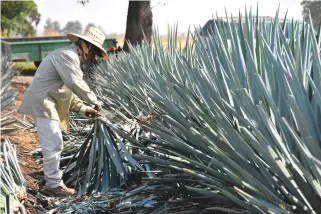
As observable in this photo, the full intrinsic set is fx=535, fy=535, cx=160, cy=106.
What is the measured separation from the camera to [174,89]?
331cm

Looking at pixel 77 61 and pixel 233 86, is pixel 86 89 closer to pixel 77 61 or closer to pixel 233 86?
pixel 77 61

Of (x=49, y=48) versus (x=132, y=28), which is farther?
(x=49, y=48)

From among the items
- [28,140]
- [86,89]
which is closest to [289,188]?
[86,89]

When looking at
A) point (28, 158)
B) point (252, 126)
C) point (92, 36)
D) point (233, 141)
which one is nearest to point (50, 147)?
point (28, 158)

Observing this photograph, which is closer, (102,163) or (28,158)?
→ (102,163)

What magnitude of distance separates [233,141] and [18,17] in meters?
41.7

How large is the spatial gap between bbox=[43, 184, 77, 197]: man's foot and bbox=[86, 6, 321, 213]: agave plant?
1.29 meters

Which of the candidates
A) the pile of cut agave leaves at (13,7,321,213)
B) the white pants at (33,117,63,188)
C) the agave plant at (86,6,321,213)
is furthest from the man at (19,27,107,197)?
the agave plant at (86,6,321,213)

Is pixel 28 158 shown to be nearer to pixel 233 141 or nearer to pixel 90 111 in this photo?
pixel 90 111

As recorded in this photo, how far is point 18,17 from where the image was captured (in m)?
41.9

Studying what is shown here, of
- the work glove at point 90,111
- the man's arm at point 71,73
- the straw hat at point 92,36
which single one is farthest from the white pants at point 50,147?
the straw hat at point 92,36

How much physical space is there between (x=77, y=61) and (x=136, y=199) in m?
1.83

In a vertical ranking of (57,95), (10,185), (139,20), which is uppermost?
(139,20)

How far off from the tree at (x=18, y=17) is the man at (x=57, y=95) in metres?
31.3
